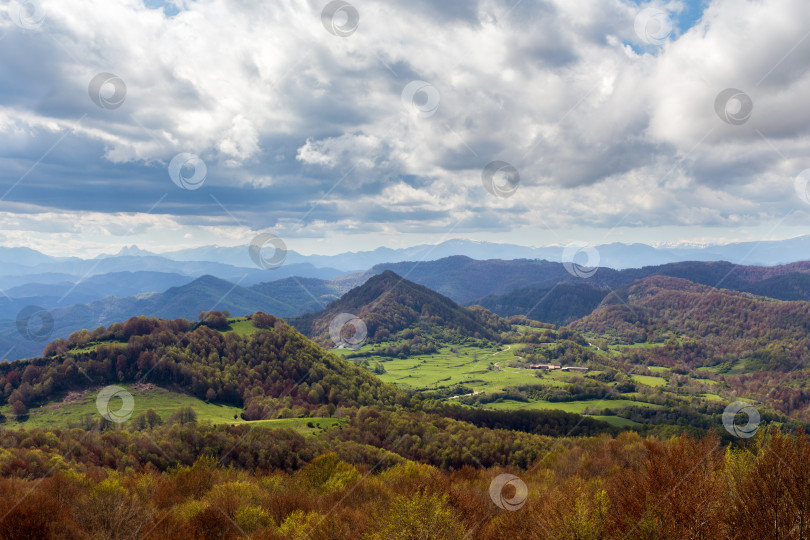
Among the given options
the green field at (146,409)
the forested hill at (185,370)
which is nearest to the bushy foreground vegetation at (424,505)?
the green field at (146,409)

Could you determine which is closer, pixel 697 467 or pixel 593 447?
pixel 697 467

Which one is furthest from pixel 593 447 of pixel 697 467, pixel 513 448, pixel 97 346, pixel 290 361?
pixel 97 346

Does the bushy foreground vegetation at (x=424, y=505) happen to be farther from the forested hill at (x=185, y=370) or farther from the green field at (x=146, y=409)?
the forested hill at (x=185, y=370)

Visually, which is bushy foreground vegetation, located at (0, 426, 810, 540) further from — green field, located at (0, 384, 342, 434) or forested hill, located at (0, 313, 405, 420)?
forested hill, located at (0, 313, 405, 420)

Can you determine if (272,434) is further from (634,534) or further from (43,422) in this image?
(634,534)

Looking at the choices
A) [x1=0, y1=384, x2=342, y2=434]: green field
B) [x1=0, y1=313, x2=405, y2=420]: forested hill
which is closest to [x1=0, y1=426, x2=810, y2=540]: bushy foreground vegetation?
[x1=0, y1=384, x2=342, y2=434]: green field
